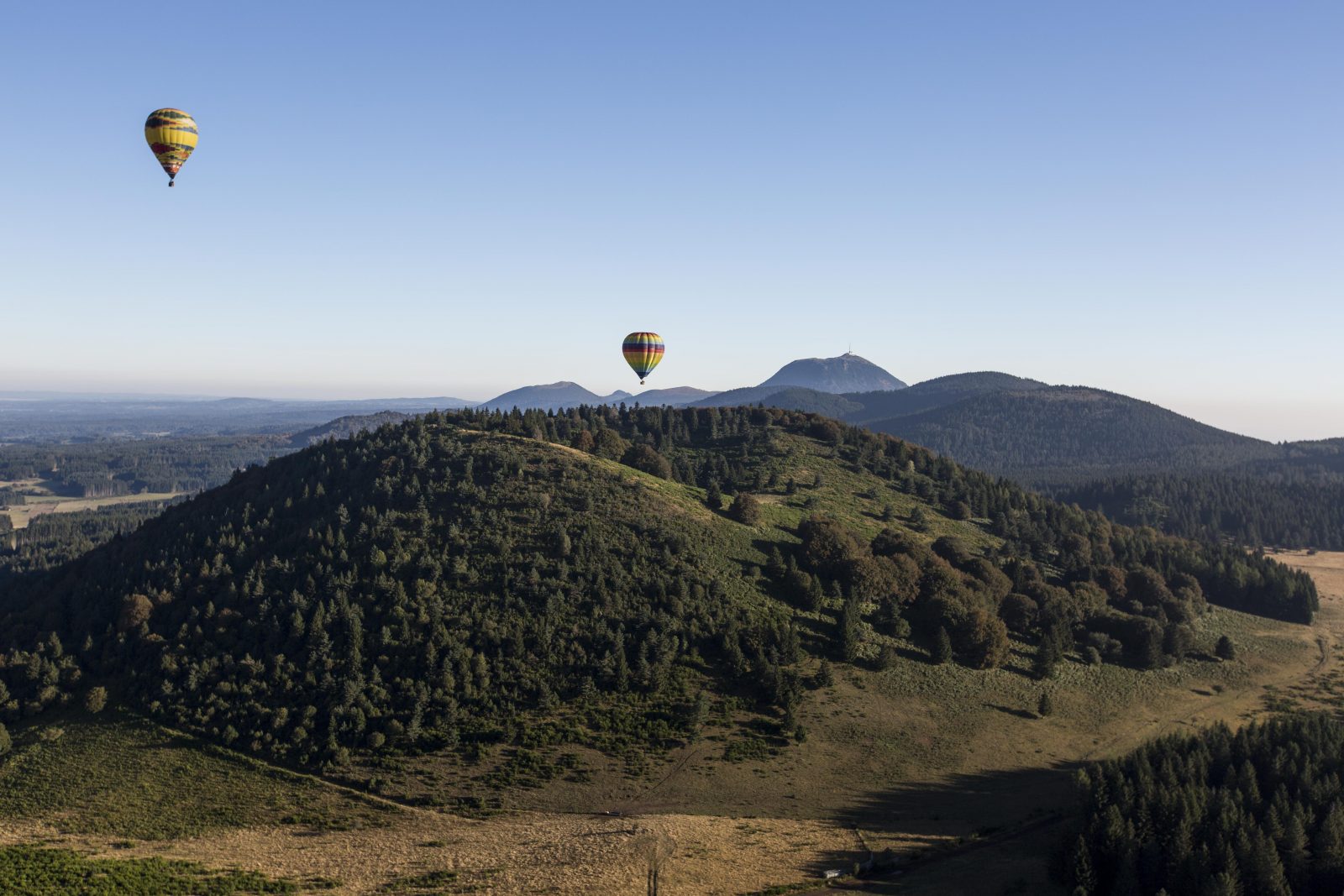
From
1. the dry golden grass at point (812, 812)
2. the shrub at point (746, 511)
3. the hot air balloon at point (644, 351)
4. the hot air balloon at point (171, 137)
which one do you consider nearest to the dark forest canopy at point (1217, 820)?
the dry golden grass at point (812, 812)

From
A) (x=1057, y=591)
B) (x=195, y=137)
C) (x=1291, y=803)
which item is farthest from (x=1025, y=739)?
(x=195, y=137)

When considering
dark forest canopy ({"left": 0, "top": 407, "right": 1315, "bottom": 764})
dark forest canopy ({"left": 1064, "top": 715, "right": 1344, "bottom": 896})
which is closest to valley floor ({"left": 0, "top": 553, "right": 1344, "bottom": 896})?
dark forest canopy ({"left": 0, "top": 407, "right": 1315, "bottom": 764})

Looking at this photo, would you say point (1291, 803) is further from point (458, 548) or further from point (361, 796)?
point (458, 548)

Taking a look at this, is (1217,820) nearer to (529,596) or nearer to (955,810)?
(955,810)

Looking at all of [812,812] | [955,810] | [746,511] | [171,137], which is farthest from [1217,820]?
[171,137]

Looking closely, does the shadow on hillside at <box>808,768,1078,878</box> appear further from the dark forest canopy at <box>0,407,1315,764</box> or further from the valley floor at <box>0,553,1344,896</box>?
the dark forest canopy at <box>0,407,1315,764</box>

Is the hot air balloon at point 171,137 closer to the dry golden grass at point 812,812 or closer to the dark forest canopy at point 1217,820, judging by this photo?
the dry golden grass at point 812,812
